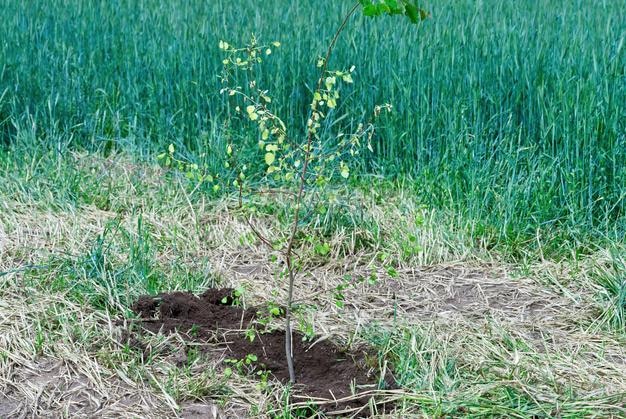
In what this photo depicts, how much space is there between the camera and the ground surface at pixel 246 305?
278 centimetres

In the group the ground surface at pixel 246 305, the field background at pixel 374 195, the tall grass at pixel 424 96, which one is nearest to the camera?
the ground surface at pixel 246 305

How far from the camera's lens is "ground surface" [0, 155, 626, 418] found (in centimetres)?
278

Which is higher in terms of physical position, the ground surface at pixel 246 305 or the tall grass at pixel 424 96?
the tall grass at pixel 424 96

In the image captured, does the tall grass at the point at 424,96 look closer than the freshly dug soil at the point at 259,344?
No

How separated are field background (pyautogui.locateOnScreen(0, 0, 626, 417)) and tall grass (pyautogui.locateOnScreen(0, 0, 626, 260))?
0.02 m

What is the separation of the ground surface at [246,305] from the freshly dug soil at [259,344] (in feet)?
0.25

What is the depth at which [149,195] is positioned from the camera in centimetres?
430

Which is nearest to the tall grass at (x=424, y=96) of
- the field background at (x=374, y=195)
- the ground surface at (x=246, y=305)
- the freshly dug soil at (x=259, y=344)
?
the field background at (x=374, y=195)

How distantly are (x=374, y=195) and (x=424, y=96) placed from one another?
27.0 inches

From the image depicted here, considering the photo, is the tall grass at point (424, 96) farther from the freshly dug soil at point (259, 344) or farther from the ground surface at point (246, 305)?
the freshly dug soil at point (259, 344)

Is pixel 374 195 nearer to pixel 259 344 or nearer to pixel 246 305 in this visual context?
pixel 246 305

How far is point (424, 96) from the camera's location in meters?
4.62

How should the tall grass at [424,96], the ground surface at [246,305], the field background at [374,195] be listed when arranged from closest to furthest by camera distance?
1. the ground surface at [246,305]
2. the field background at [374,195]
3. the tall grass at [424,96]

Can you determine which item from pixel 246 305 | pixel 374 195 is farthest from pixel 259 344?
pixel 374 195
